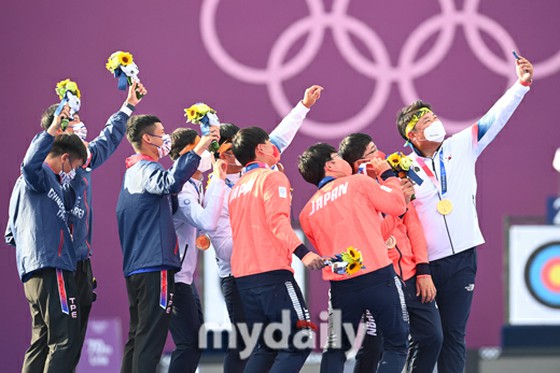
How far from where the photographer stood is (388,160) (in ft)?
19.8

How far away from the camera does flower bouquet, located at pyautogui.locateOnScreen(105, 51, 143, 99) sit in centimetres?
630

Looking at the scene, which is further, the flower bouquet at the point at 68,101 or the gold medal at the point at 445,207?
the gold medal at the point at 445,207

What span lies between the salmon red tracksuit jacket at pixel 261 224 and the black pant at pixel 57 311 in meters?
0.90

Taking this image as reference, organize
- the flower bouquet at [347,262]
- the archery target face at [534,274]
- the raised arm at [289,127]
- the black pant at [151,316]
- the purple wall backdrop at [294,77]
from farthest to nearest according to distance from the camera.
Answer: the purple wall backdrop at [294,77] → the archery target face at [534,274] → the raised arm at [289,127] → the black pant at [151,316] → the flower bouquet at [347,262]

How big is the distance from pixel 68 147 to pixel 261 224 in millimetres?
1167

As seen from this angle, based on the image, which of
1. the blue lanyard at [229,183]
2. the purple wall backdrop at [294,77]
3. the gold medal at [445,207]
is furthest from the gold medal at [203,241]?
the purple wall backdrop at [294,77]

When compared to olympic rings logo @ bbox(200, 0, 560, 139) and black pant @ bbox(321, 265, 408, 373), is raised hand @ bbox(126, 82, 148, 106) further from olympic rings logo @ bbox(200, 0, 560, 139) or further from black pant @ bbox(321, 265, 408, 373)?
olympic rings logo @ bbox(200, 0, 560, 139)

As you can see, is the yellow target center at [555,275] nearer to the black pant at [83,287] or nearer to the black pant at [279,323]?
the black pant at [279,323]

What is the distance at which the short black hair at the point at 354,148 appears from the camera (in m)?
6.33

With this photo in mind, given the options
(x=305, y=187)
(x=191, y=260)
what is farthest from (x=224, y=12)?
(x=191, y=260)

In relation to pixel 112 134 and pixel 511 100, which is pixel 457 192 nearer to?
pixel 511 100

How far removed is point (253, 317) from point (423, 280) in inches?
39.0

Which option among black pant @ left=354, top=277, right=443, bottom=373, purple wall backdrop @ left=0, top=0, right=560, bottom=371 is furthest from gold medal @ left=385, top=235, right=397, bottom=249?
purple wall backdrop @ left=0, top=0, right=560, bottom=371

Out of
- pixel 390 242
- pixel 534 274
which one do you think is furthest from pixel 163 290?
pixel 534 274
